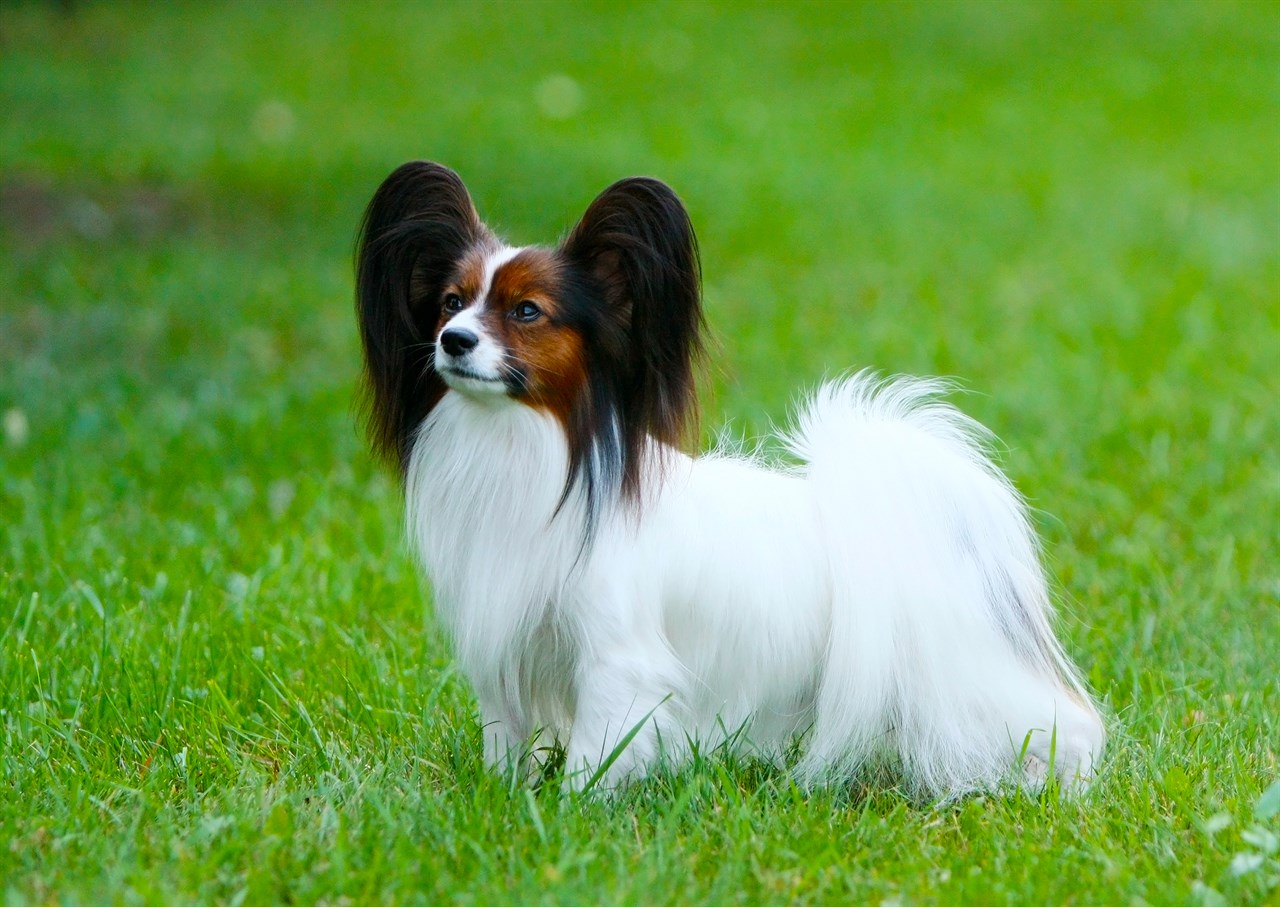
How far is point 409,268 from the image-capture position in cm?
276

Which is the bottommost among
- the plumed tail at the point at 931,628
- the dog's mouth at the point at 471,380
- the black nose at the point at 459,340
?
the plumed tail at the point at 931,628

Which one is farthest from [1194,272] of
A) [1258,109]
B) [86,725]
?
[86,725]

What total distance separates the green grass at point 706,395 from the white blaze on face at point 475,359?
1.49 feet

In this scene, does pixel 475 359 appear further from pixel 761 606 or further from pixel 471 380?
pixel 761 606

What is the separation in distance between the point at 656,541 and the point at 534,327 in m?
0.46

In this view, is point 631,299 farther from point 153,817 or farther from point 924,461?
point 153,817

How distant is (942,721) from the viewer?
2.88 m

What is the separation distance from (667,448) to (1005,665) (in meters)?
0.80

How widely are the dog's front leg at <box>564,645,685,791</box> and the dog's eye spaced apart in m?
0.63

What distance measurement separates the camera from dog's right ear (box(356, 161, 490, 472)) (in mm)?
2723

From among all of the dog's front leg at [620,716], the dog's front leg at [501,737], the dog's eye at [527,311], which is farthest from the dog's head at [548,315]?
the dog's front leg at [501,737]

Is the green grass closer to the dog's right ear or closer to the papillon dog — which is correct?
the papillon dog

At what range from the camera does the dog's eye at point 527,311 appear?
2604 mm

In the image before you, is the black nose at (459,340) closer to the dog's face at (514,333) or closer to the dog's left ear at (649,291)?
the dog's face at (514,333)
